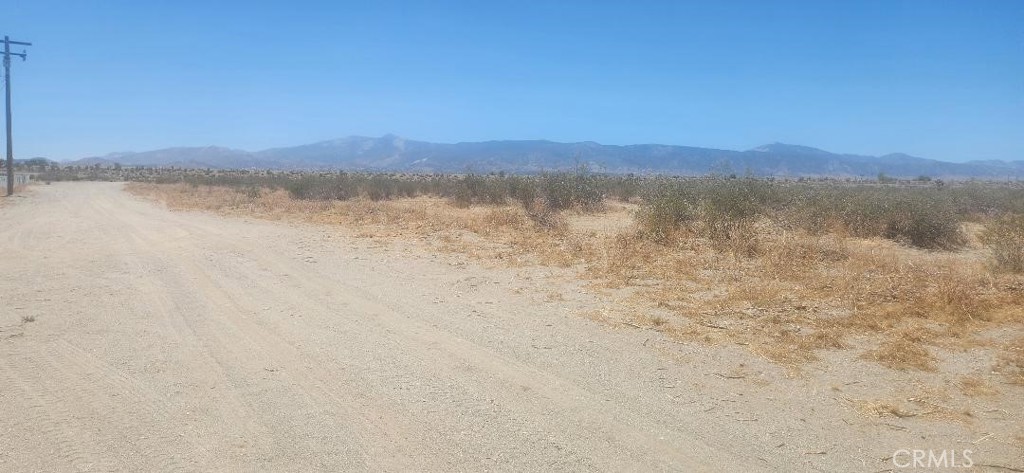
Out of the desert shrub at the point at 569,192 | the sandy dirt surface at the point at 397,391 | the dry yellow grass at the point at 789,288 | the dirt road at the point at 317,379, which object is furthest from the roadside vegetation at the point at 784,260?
the dirt road at the point at 317,379

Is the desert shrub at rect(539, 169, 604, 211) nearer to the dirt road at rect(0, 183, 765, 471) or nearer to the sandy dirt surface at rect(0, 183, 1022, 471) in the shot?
the dirt road at rect(0, 183, 765, 471)

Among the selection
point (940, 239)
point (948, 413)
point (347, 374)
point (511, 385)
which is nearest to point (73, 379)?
point (347, 374)

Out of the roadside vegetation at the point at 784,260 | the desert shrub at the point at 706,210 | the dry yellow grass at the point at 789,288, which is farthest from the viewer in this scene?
the desert shrub at the point at 706,210

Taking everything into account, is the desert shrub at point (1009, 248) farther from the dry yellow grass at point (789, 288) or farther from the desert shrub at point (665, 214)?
the desert shrub at point (665, 214)

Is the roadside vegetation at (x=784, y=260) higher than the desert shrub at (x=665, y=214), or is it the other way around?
the desert shrub at (x=665, y=214)

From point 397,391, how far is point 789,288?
6.25 m

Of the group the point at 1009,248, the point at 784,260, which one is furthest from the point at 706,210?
the point at 1009,248

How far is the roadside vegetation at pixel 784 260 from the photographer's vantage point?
747cm

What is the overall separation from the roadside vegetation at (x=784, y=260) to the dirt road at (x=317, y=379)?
170cm

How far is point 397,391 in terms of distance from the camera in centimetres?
567

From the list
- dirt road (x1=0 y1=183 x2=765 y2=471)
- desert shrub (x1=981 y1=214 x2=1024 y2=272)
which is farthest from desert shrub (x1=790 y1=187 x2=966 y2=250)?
dirt road (x1=0 y1=183 x2=765 y2=471)

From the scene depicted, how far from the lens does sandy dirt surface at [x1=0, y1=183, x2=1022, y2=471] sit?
14.8 feet

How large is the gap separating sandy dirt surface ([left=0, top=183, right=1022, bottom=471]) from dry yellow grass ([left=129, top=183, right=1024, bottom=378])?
30.7 inches

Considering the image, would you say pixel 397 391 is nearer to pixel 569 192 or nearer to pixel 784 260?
pixel 784 260
